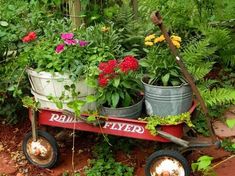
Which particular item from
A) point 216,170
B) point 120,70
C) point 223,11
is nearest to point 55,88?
point 120,70

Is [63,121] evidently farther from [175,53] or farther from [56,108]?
[175,53]

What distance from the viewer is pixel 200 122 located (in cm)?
400

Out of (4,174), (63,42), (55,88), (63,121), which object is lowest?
(4,174)

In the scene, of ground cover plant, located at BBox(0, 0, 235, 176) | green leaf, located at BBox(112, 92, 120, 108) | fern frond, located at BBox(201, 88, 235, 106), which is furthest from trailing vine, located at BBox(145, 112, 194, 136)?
fern frond, located at BBox(201, 88, 235, 106)

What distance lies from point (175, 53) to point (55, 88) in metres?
0.98

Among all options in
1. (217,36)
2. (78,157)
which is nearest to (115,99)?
(78,157)

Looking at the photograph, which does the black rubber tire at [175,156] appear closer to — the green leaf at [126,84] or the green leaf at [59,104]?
the green leaf at [126,84]

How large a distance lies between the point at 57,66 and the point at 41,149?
2.32ft

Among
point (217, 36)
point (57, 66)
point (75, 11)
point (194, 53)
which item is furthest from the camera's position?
point (217, 36)

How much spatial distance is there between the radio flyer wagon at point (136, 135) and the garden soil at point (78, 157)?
0.19 metres

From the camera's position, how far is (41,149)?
11.2 ft

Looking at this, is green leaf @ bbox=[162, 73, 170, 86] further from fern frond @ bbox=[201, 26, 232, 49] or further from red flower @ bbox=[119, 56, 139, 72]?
fern frond @ bbox=[201, 26, 232, 49]

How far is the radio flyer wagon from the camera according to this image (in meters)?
2.99

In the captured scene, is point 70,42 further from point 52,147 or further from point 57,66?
point 52,147
